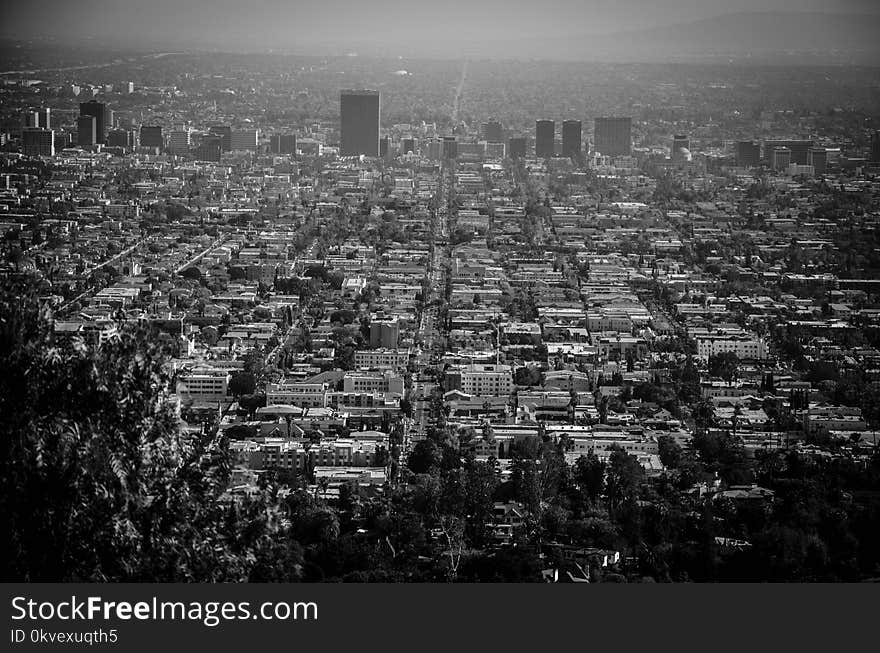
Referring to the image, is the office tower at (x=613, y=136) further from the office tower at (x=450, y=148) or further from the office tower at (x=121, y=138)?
the office tower at (x=121, y=138)

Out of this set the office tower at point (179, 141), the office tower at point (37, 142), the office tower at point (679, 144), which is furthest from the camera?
the office tower at point (179, 141)

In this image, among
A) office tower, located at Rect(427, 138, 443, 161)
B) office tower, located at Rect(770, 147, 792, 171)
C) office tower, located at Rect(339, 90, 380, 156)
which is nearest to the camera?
office tower, located at Rect(770, 147, 792, 171)

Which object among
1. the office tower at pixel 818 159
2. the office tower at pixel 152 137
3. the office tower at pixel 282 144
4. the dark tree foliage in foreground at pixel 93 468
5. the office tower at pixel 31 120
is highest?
the dark tree foliage in foreground at pixel 93 468

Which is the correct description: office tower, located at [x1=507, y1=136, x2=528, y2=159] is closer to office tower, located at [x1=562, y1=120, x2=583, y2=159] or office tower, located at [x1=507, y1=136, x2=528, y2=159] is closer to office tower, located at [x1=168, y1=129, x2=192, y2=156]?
office tower, located at [x1=562, y1=120, x2=583, y2=159]

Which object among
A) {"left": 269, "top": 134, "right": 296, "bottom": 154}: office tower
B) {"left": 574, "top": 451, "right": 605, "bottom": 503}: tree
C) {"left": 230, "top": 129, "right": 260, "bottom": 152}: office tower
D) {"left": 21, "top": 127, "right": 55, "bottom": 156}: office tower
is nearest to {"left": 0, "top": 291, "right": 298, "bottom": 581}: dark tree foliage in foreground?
{"left": 574, "top": 451, "right": 605, "bottom": 503}: tree

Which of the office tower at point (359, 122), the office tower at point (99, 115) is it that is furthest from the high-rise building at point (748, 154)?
the office tower at point (99, 115)
